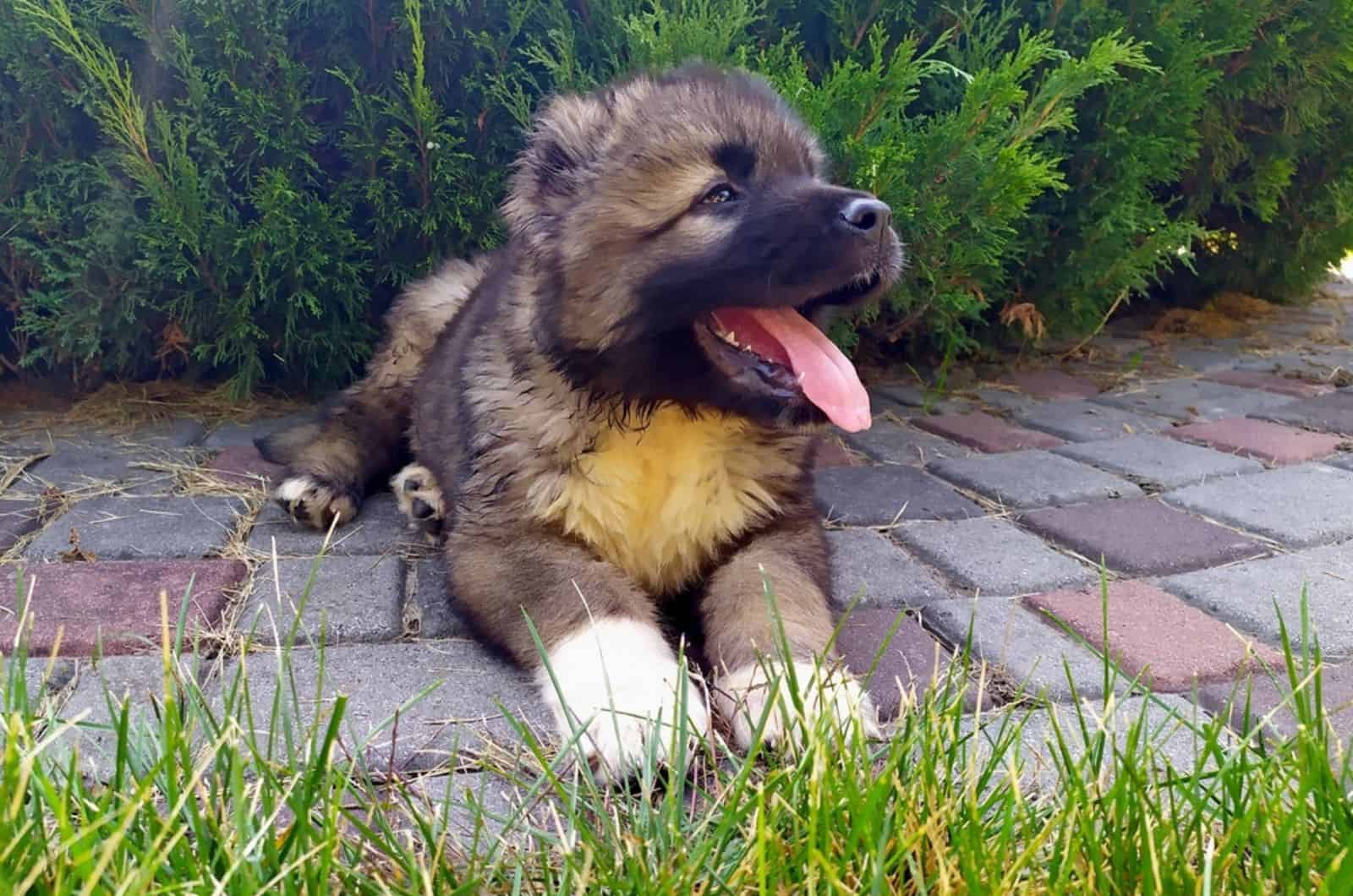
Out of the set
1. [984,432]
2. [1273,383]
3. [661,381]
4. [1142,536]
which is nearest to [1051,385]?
[1273,383]

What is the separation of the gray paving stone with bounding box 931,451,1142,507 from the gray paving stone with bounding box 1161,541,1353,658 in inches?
23.4

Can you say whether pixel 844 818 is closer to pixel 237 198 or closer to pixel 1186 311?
pixel 237 198

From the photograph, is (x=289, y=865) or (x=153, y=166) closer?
(x=289, y=865)

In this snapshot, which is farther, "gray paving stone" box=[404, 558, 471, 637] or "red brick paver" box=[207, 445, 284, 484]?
"red brick paver" box=[207, 445, 284, 484]

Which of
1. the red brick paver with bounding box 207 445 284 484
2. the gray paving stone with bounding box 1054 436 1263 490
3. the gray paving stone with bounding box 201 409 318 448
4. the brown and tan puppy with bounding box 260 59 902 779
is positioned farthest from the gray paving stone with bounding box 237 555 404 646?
the gray paving stone with bounding box 1054 436 1263 490

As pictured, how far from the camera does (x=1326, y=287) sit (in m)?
7.29

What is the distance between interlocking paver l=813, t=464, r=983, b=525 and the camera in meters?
2.82

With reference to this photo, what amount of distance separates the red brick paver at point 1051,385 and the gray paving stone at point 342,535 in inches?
109

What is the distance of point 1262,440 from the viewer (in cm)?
344

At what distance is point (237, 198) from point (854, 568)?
2563 millimetres

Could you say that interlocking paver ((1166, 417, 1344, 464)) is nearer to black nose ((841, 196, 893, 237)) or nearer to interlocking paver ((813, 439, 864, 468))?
interlocking paver ((813, 439, 864, 468))

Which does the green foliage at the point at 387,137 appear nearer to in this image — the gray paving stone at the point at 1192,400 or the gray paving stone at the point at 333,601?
the gray paving stone at the point at 1192,400

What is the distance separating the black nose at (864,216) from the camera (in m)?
2.03

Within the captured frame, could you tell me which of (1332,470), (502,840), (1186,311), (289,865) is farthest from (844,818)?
(1186,311)
